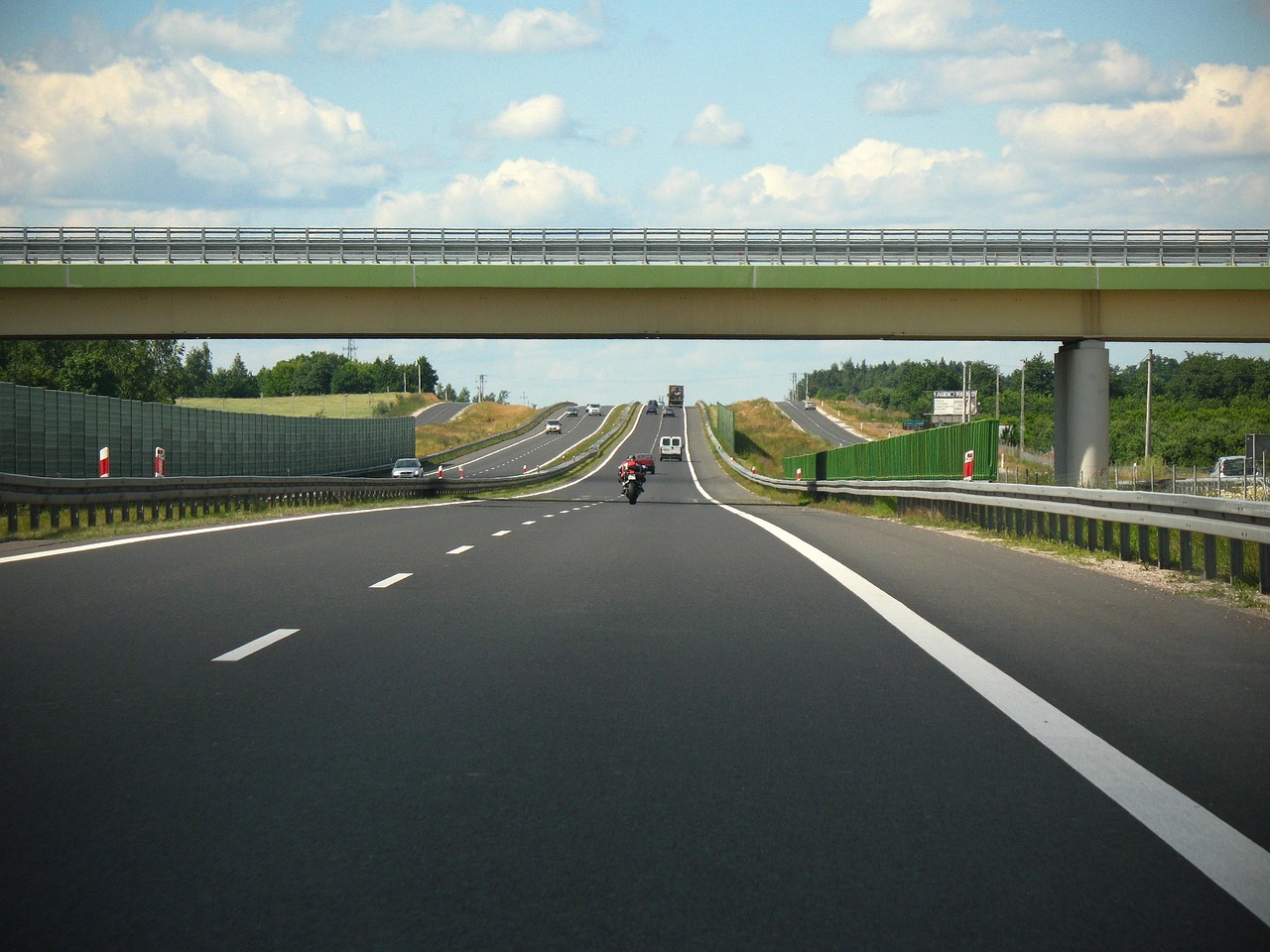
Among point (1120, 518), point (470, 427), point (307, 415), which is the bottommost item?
point (470, 427)

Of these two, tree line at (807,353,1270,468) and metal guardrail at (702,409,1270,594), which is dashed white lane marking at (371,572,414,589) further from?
tree line at (807,353,1270,468)

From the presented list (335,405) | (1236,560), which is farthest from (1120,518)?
(335,405)

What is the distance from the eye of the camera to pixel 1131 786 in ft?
18.0

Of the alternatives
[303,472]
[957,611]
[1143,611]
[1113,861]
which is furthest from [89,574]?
[303,472]

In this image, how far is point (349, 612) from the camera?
10.9m

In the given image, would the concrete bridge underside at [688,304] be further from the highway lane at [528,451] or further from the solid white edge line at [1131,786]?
the highway lane at [528,451]

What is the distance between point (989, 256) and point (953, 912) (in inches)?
1621

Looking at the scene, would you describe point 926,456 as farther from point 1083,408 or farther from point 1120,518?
point 1120,518

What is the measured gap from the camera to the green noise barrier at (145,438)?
3309 cm

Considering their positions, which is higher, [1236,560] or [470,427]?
[1236,560]

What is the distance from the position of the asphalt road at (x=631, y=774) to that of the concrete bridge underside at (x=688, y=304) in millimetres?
32609

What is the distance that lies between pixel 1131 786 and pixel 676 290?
39.6 metres

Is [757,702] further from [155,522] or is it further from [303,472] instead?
[303,472]

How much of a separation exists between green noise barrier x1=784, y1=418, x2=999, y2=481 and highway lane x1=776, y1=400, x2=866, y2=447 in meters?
76.7
